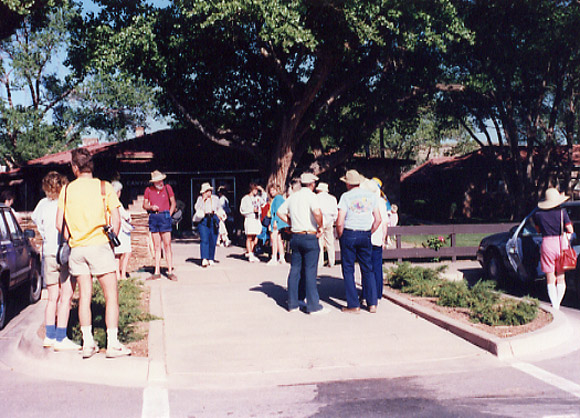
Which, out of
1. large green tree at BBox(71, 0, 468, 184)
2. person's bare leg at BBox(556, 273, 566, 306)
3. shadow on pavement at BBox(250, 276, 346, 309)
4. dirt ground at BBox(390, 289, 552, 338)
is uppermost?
large green tree at BBox(71, 0, 468, 184)

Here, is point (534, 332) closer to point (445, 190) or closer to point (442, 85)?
point (442, 85)

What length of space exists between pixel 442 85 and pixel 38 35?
84.9 ft

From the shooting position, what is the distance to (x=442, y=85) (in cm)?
2106

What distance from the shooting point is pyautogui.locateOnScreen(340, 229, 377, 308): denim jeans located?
7750 millimetres

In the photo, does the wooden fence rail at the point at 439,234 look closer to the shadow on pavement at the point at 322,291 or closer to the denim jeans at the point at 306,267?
the shadow on pavement at the point at 322,291

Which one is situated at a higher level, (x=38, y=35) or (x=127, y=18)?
(x=38, y=35)

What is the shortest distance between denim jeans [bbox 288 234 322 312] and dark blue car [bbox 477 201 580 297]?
3.79 meters

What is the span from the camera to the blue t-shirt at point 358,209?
7.74 m

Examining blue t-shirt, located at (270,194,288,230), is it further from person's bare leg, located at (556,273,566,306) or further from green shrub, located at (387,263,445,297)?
person's bare leg, located at (556,273,566,306)

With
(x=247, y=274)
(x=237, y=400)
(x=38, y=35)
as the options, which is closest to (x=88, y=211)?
(x=237, y=400)

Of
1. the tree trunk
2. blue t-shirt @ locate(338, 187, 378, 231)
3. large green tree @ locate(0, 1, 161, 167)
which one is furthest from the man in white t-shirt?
large green tree @ locate(0, 1, 161, 167)

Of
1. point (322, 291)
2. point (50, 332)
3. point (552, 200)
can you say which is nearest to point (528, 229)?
point (552, 200)

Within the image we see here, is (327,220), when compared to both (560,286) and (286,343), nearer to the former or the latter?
(560,286)

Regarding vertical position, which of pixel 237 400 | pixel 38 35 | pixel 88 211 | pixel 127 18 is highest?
pixel 38 35
